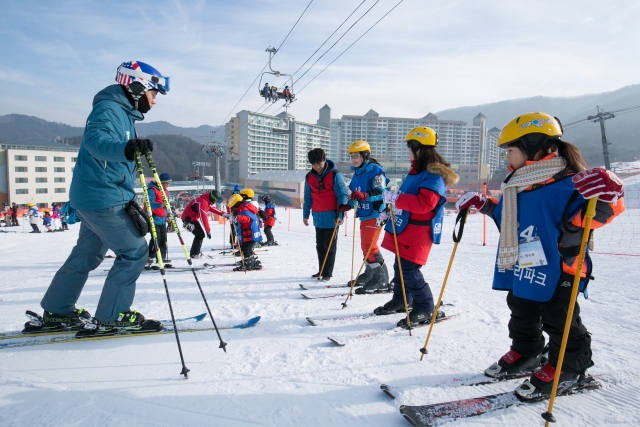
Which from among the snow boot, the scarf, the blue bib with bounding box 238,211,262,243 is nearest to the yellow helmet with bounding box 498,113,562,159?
the scarf

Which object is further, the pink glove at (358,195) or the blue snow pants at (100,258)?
the pink glove at (358,195)

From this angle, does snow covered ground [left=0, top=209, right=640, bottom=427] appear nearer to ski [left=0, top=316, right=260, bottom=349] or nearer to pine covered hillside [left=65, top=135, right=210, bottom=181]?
ski [left=0, top=316, right=260, bottom=349]

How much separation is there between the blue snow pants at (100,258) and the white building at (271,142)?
78.1 metres

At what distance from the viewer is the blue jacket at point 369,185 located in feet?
14.2

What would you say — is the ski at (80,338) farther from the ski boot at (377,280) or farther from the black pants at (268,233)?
the black pants at (268,233)

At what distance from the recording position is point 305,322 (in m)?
3.45

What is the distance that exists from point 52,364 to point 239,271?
3.80 meters

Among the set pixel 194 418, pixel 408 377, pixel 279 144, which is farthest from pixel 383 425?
pixel 279 144

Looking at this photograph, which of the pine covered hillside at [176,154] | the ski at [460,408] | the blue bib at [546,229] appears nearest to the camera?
the ski at [460,408]

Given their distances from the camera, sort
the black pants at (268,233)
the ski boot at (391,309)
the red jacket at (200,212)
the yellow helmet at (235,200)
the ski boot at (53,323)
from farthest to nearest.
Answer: the black pants at (268,233), the red jacket at (200,212), the yellow helmet at (235,200), the ski boot at (391,309), the ski boot at (53,323)

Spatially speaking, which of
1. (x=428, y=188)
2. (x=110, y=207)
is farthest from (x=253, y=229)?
(x=428, y=188)

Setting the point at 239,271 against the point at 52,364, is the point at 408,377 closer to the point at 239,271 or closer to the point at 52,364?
the point at 52,364

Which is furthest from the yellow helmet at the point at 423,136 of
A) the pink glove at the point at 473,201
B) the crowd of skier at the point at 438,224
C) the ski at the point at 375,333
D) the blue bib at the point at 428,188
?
the ski at the point at 375,333

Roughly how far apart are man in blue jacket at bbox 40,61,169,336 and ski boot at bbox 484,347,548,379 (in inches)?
107
